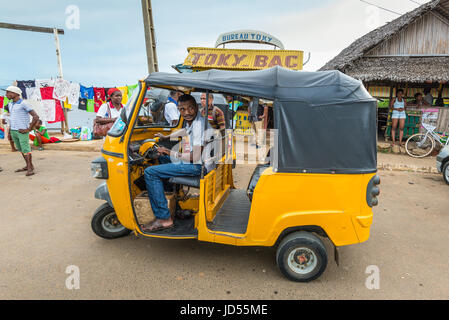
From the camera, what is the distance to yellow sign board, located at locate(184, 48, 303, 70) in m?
12.8

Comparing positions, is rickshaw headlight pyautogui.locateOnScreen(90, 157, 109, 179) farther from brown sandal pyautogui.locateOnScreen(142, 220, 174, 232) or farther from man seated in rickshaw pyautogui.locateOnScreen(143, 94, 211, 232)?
brown sandal pyautogui.locateOnScreen(142, 220, 174, 232)

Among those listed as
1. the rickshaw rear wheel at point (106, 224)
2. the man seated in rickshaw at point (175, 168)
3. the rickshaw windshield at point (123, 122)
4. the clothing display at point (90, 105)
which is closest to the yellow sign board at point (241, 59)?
the clothing display at point (90, 105)

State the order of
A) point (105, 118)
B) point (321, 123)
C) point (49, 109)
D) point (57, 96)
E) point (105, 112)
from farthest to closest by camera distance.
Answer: point (49, 109)
point (57, 96)
point (105, 112)
point (105, 118)
point (321, 123)

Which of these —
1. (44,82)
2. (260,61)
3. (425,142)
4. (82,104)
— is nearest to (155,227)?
(425,142)

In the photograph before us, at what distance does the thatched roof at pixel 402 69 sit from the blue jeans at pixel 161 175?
952 cm

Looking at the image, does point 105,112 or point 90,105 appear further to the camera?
point 90,105

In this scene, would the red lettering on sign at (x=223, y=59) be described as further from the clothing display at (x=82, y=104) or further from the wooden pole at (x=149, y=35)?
the clothing display at (x=82, y=104)

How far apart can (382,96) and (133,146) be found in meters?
14.3

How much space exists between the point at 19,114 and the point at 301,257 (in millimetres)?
6951

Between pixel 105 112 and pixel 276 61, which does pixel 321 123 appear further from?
pixel 276 61

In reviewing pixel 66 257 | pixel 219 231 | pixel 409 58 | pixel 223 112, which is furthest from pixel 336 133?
pixel 409 58

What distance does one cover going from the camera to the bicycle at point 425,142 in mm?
8680

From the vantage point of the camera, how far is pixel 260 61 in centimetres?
1296
